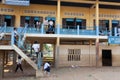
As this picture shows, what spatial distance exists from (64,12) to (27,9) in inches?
149

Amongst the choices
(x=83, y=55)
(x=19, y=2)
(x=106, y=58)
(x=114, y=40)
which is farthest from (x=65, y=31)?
(x=106, y=58)

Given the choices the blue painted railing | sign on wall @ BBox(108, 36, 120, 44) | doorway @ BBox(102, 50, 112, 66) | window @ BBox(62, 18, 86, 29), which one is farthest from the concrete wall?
sign on wall @ BBox(108, 36, 120, 44)

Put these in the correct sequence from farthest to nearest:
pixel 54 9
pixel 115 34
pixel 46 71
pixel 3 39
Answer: pixel 54 9 < pixel 115 34 < pixel 3 39 < pixel 46 71

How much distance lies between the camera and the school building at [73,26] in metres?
21.9

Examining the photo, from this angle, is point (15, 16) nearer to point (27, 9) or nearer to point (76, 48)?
point (27, 9)

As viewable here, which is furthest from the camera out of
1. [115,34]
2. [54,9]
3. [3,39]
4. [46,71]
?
[54,9]

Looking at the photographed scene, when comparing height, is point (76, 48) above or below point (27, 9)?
below

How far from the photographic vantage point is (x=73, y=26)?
80.4 ft

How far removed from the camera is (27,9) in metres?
23.5

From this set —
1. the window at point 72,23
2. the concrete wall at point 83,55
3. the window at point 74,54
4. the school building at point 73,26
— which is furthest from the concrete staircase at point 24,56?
the window at point 72,23

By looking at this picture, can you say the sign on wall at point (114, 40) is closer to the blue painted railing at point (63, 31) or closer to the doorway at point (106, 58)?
the blue painted railing at point (63, 31)

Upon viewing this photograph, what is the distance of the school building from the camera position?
71.7 ft

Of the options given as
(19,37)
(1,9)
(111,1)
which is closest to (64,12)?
(111,1)

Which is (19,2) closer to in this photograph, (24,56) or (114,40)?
(24,56)
